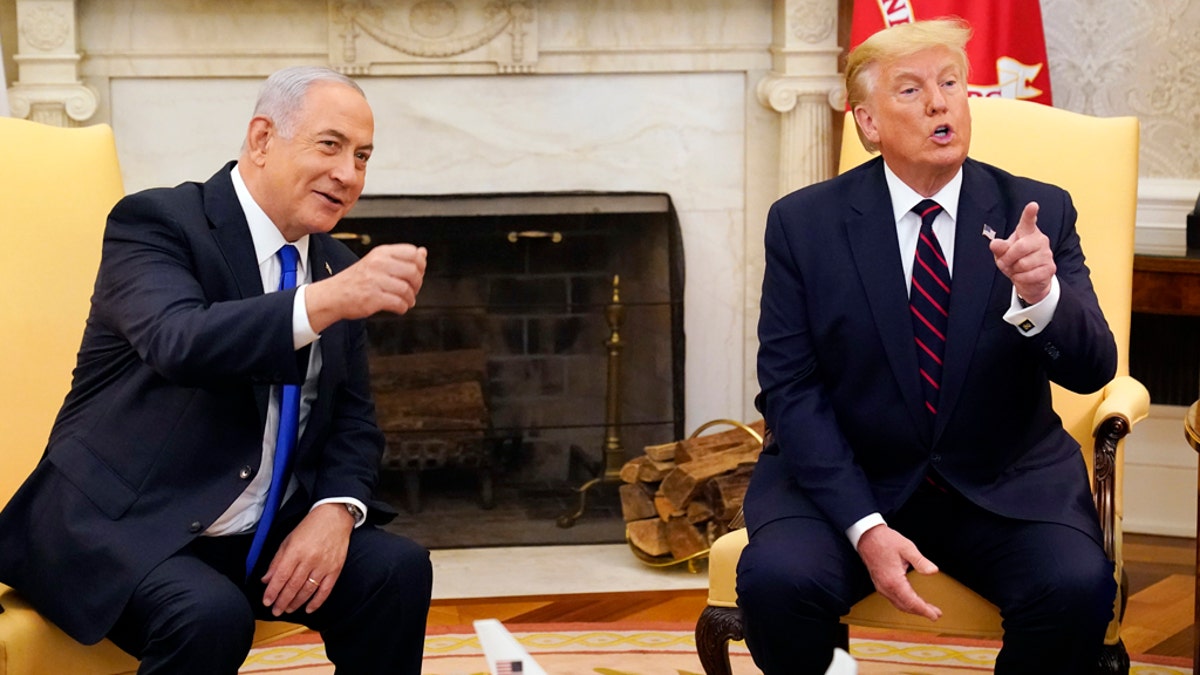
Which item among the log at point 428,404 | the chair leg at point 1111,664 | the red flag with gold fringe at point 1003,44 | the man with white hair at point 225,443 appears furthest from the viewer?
the log at point 428,404

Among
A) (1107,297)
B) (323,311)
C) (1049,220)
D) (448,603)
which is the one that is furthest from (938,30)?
(448,603)

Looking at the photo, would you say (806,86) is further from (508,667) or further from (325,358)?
(508,667)

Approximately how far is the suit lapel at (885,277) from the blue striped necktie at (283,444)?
0.88m

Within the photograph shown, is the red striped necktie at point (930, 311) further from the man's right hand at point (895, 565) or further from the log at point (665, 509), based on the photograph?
the log at point (665, 509)

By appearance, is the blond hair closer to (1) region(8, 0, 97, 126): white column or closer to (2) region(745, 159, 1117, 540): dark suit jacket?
(2) region(745, 159, 1117, 540): dark suit jacket

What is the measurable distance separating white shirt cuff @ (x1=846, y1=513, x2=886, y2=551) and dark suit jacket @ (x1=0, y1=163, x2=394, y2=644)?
33.5 inches

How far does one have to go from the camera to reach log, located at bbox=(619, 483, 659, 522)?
3.83 metres

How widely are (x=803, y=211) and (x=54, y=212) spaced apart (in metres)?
1.24

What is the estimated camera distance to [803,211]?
238cm

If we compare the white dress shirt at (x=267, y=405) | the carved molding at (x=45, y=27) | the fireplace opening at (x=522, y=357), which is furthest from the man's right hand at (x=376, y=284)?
the carved molding at (x=45, y=27)

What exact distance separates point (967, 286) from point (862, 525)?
41 cm

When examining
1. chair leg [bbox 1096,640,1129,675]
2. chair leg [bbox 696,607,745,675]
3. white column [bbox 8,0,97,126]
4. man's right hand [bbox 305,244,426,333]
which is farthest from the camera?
white column [bbox 8,0,97,126]

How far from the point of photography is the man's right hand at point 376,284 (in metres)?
1.82

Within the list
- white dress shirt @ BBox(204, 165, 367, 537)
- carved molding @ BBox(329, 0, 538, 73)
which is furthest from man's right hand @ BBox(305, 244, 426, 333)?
carved molding @ BBox(329, 0, 538, 73)
